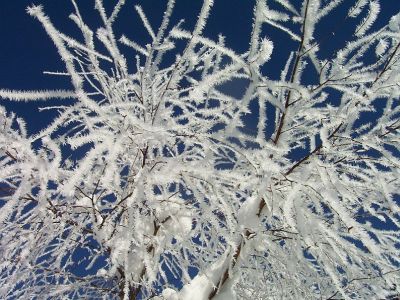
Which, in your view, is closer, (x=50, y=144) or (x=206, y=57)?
(x=50, y=144)

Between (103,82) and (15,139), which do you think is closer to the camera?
(15,139)

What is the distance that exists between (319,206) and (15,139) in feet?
6.01

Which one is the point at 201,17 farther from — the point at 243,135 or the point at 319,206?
the point at 319,206

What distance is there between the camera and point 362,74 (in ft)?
8.50

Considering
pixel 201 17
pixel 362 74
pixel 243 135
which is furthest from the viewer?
pixel 362 74

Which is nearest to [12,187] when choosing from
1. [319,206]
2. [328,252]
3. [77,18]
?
[77,18]

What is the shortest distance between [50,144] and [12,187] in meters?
0.87

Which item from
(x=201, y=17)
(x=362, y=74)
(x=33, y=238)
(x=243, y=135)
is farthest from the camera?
(x=33, y=238)

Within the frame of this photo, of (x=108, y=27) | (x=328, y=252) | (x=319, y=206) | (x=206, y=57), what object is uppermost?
(x=108, y=27)

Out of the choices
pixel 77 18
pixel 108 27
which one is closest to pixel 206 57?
pixel 108 27

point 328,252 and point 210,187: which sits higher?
point 210,187

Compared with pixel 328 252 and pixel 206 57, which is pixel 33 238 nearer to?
pixel 206 57

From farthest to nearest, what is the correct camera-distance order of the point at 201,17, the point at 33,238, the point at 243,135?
the point at 33,238, the point at 243,135, the point at 201,17

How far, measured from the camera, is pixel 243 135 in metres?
2.35
